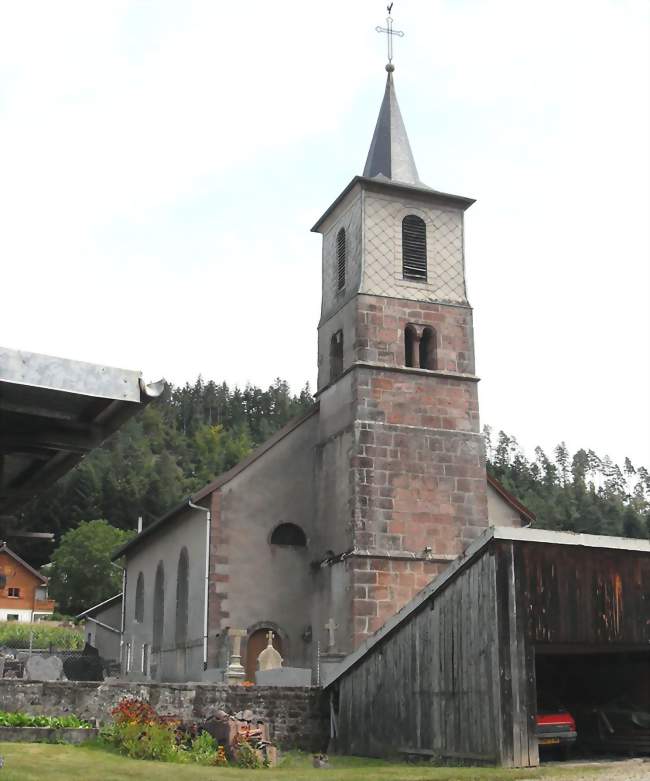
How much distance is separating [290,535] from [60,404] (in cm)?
2273

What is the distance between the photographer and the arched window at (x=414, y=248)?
101ft

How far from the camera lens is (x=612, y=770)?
15336 mm

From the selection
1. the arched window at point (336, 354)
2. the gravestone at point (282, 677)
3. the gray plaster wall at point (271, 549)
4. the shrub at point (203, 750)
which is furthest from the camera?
the arched window at point (336, 354)

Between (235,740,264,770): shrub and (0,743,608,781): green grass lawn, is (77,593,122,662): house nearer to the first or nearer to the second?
(235,740,264,770): shrub

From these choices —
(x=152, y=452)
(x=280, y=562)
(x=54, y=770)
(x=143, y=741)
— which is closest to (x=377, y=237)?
(x=280, y=562)

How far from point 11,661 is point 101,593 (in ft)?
164

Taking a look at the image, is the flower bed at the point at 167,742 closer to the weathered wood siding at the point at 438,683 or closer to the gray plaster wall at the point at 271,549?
the weathered wood siding at the point at 438,683

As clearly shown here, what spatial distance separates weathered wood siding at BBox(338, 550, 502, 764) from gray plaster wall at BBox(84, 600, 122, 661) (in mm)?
27189

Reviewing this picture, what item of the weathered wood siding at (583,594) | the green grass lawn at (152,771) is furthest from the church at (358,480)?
the green grass lawn at (152,771)

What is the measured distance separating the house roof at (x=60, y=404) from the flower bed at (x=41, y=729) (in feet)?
29.1

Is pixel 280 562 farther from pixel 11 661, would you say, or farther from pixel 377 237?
pixel 377 237

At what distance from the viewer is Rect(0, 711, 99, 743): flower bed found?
1614 cm

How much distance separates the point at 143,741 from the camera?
16312 mm

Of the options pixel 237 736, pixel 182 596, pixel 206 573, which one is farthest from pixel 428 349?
pixel 237 736
